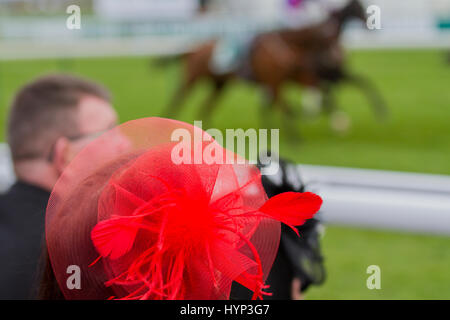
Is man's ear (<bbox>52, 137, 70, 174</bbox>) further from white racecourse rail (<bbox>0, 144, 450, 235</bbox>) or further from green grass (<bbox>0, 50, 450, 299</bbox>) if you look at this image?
green grass (<bbox>0, 50, 450, 299</bbox>)

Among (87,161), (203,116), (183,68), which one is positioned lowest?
(203,116)

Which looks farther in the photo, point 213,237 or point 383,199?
point 383,199

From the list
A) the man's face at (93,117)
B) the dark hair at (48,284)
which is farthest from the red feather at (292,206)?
the man's face at (93,117)

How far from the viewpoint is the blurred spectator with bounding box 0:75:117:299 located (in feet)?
3.86

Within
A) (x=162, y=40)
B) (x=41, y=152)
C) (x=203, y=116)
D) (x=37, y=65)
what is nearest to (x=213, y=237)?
(x=41, y=152)

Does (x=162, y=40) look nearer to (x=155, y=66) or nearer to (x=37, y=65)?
(x=155, y=66)

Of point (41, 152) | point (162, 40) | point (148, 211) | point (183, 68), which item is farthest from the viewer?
point (162, 40)

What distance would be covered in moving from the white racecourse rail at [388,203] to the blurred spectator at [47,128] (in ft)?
1.56

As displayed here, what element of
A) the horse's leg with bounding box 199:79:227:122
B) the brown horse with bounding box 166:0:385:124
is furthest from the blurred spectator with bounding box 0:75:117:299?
the horse's leg with bounding box 199:79:227:122

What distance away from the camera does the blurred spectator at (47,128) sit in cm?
118

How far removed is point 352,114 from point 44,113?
635 centimetres

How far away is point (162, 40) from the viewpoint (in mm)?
8906

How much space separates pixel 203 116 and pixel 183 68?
549 millimetres

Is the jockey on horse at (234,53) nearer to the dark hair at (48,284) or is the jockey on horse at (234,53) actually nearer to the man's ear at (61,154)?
the man's ear at (61,154)
